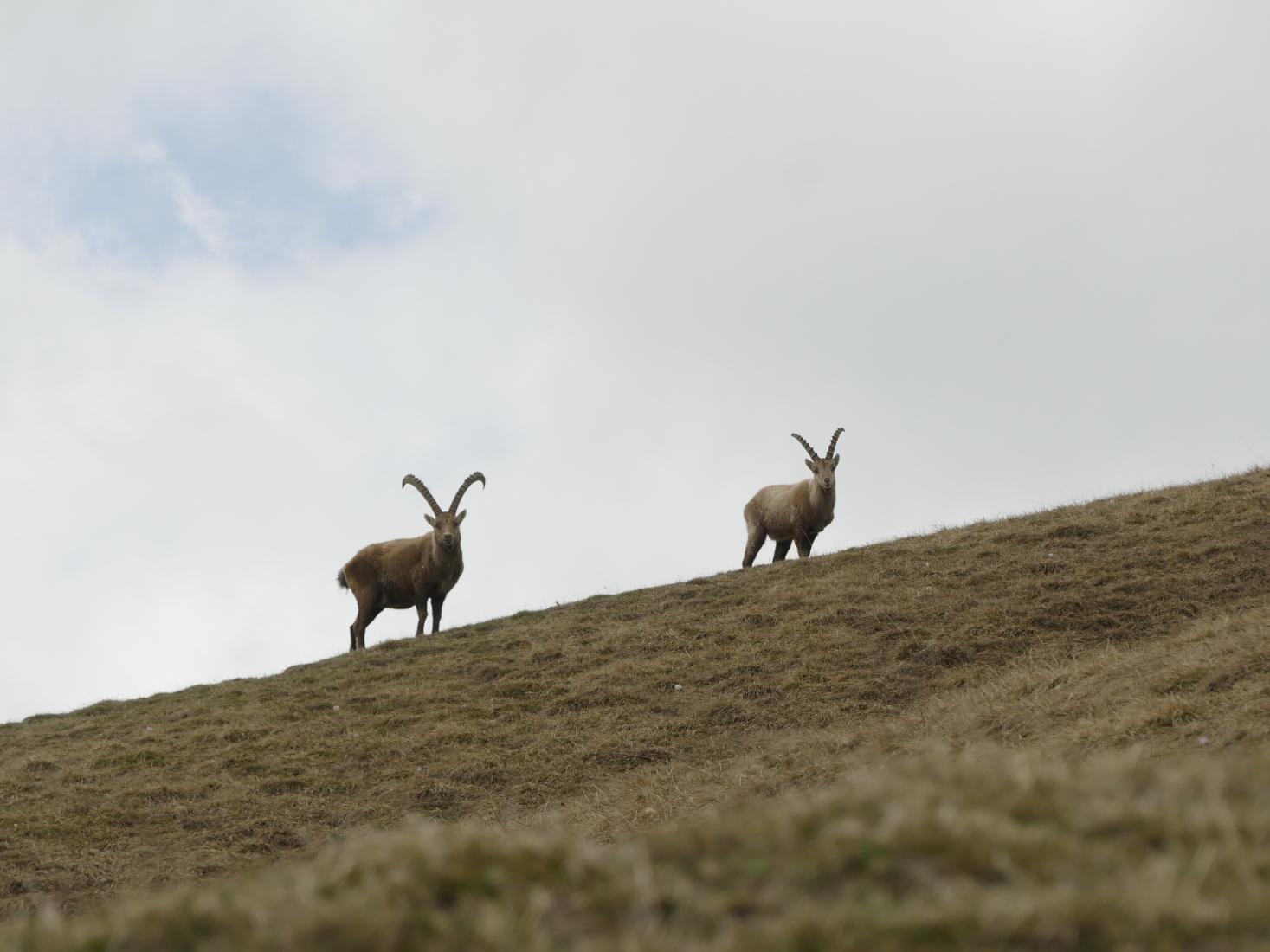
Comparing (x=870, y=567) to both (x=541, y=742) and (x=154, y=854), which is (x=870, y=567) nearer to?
(x=541, y=742)

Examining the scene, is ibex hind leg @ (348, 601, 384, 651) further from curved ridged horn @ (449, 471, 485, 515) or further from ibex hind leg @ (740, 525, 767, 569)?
ibex hind leg @ (740, 525, 767, 569)

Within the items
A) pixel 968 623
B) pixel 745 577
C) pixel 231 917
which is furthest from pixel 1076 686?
pixel 231 917

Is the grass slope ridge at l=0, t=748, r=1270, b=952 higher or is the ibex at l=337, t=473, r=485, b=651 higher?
the ibex at l=337, t=473, r=485, b=651

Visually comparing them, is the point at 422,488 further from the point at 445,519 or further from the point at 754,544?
the point at 754,544

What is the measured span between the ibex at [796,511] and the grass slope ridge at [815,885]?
2262cm

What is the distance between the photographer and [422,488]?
25828 millimetres

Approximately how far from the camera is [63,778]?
1802 centimetres

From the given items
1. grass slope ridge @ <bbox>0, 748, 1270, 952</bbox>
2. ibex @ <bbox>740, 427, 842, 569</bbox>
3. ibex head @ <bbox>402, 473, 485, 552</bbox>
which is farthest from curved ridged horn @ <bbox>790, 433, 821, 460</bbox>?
grass slope ridge @ <bbox>0, 748, 1270, 952</bbox>

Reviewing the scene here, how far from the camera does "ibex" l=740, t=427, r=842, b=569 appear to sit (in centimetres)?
2742

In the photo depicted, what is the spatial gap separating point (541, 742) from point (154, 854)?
16.3ft

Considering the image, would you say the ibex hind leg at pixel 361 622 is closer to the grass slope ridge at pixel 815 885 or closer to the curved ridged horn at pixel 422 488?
the curved ridged horn at pixel 422 488

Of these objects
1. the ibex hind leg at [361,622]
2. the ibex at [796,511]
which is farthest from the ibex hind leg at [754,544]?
the ibex hind leg at [361,622]

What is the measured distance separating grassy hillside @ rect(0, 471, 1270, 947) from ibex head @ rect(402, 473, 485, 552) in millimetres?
2007

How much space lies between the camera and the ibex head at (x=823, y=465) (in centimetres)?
2708
